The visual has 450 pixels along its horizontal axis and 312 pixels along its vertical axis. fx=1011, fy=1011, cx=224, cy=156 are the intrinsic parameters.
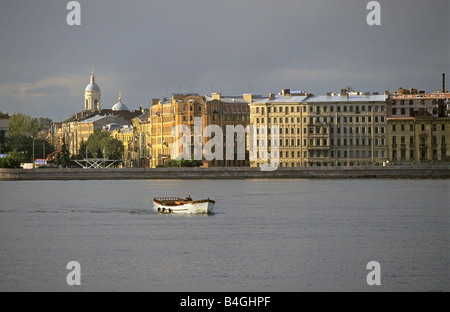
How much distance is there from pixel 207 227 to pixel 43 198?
33.3m

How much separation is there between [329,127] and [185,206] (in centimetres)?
7796

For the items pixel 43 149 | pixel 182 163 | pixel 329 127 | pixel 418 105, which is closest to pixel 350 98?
pixel 329 127

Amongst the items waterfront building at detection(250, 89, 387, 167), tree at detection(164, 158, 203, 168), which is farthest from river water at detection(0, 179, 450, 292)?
waterfront building at detection(250, 89, 387, 167)

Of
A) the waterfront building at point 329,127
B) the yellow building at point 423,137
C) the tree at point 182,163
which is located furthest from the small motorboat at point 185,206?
the waterfront building at point 329,127

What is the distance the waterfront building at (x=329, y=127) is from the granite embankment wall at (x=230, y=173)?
43.1ft

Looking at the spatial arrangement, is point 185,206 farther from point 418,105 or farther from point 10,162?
point 418,105

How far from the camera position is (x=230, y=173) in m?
130

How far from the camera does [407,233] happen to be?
52000 mm

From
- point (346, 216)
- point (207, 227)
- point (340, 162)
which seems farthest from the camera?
point (340, 162)

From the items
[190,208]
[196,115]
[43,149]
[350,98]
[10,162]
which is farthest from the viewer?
[43,149]

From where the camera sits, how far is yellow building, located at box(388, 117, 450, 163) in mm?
134625

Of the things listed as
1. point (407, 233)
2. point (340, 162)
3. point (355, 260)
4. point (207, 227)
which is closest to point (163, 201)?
point (207, 227)

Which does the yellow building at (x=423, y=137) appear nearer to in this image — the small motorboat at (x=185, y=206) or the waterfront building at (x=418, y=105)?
the waterfront building at (x=418, y=105)
